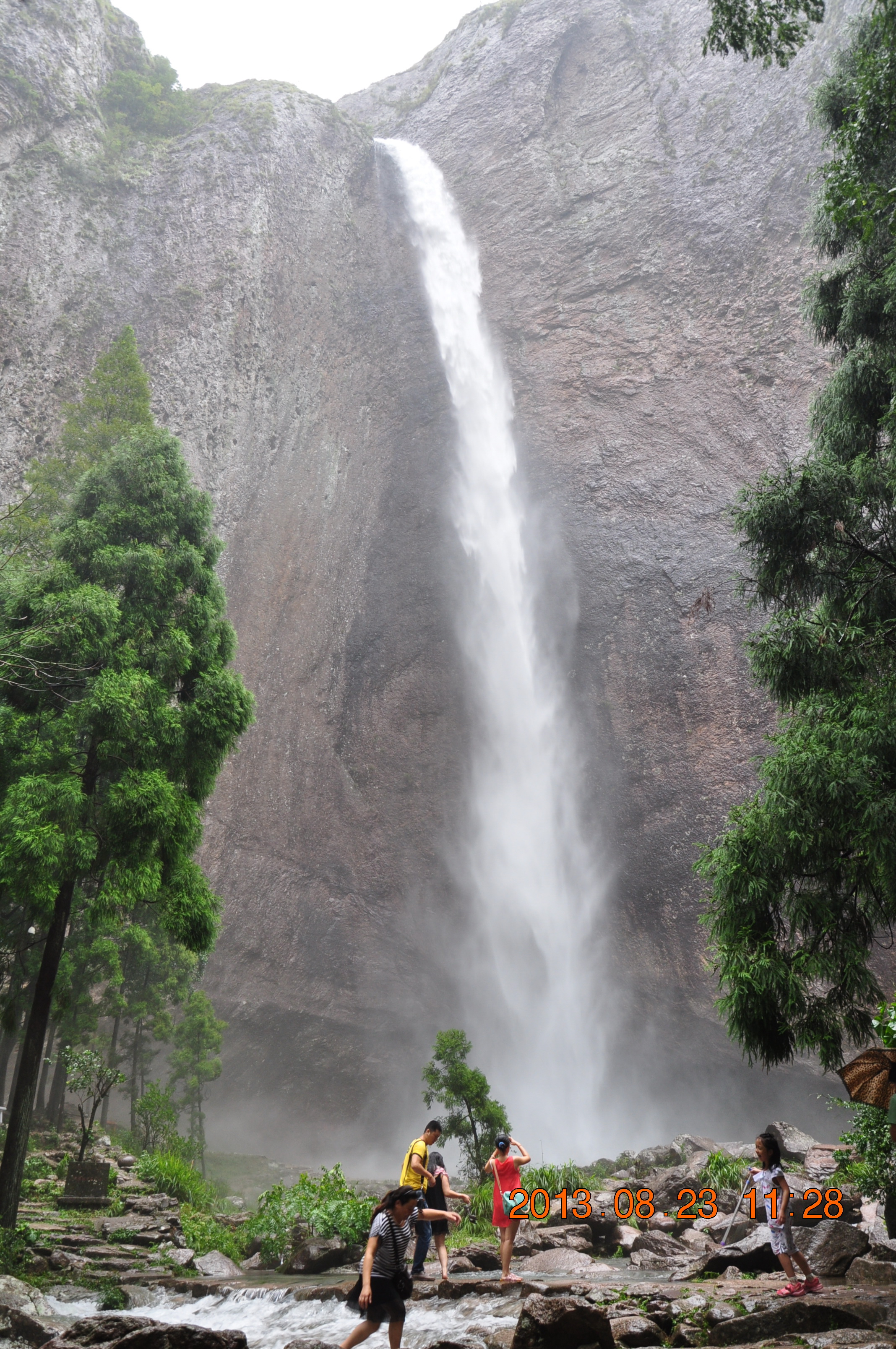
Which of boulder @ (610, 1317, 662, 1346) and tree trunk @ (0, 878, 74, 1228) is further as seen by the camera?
tree trunk @ (0, 878, 74, 1228)

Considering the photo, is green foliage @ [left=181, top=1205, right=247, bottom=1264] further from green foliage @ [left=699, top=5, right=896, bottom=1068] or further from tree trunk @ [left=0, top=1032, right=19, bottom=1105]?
tree trunk @ [left=0, top=1032, right=19, bottom=1105]

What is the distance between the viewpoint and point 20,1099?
34.0 feet

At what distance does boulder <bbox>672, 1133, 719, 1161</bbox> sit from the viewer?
64.1ft

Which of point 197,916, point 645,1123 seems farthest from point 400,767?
point 197,916

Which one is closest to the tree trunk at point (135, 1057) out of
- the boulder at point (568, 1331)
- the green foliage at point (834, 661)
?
the green foliage at point (834, 661)

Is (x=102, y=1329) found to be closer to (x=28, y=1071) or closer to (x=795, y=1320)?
(x=28, y=1071)

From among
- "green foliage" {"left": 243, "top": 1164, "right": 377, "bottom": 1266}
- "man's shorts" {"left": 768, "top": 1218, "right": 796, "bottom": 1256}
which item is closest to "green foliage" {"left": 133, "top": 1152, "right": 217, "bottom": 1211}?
"green foliage" {"left": 243, "top": 1164, "right": 377, "bottom": 1266}

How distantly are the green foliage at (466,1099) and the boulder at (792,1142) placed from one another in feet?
19.1

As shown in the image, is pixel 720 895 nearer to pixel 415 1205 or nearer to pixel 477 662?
pixel 415 1205

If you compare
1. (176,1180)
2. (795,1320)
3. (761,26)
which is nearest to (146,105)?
(761,26)

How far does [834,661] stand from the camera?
10.2 meters

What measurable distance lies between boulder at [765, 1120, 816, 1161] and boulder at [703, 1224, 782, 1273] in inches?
370

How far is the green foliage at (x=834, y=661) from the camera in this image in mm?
8719

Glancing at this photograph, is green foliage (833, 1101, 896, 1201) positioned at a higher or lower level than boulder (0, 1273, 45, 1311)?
higher
